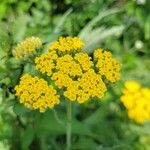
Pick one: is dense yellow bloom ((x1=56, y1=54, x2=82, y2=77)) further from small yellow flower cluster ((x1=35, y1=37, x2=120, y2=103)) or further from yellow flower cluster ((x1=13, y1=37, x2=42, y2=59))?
yellow flower cluster ((x1=13, y1=37, x2=42, y2=59))

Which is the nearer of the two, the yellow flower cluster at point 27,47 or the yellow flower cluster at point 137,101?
the yellow flower cluster at point 27,47

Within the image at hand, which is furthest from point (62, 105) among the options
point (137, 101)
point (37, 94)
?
point (137, 101)

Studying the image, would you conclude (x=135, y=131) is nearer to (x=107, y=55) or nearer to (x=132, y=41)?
(x=132, y=41)

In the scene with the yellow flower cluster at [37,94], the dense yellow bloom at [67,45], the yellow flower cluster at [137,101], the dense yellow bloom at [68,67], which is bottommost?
the yellow flower cluster at [37,94]

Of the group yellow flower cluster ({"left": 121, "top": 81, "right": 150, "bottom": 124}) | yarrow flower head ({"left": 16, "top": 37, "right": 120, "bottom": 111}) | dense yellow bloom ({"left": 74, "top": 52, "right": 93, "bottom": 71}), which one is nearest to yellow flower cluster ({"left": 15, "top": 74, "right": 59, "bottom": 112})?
yarrow flower head ({"left": 16, "top": 37, "right": 120, "bottom": 111})

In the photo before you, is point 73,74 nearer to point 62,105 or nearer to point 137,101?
point 62,105

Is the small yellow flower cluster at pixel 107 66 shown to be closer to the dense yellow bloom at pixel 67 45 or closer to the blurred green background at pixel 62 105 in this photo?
the dense yellow bloom at pixel 67 45

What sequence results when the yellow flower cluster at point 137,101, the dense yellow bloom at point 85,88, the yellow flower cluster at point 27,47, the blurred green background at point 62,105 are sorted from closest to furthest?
the dense yellow bloom at point 85,88 < the yellow flower cluster at point 27,47 < the blurred green background at point 62,105 < the yellow flower cluster at point 137,101

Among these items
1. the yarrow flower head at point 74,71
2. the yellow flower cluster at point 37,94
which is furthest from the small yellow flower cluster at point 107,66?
the yellow flower cluster at point 37,94
